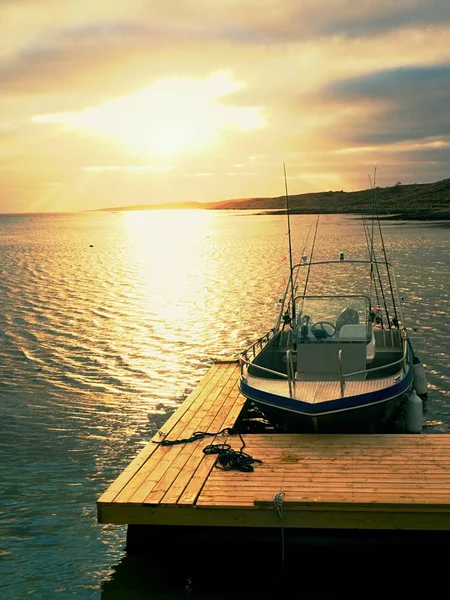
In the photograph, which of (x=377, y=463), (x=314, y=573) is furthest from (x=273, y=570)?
(x=377, y=463)

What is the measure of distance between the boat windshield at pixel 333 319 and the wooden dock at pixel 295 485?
10.2ft

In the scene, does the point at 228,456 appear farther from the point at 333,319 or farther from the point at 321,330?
the point at 333,319

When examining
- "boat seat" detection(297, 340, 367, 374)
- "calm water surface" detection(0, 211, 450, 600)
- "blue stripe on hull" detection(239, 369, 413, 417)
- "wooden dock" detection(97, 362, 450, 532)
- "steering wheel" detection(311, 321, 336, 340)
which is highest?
"steering wheel" detection(311, 321, 336, 340)

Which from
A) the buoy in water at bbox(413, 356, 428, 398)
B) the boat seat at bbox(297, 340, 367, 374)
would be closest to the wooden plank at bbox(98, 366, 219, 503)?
the boat seat at bbox(297, 340, 367, 374)

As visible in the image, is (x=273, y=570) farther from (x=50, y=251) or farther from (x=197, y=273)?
(x=50, y=251)

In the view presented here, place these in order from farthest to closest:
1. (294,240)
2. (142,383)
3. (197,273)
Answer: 1. (294,240)
2. (197,273)
3. (142,383)

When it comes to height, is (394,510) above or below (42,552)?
above

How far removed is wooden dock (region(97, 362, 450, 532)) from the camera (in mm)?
9383

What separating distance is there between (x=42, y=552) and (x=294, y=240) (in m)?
73.3

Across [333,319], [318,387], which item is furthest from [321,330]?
[318,387]

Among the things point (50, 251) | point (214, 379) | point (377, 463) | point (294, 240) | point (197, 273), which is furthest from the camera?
point (294, 240)

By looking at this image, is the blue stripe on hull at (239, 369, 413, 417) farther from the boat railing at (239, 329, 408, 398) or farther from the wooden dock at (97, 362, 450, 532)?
the wooden dock at (97, 362, 450, 532)

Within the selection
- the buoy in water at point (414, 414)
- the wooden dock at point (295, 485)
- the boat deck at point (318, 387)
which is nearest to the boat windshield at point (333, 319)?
the boat deck at point (318, 387)

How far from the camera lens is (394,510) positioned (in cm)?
934
